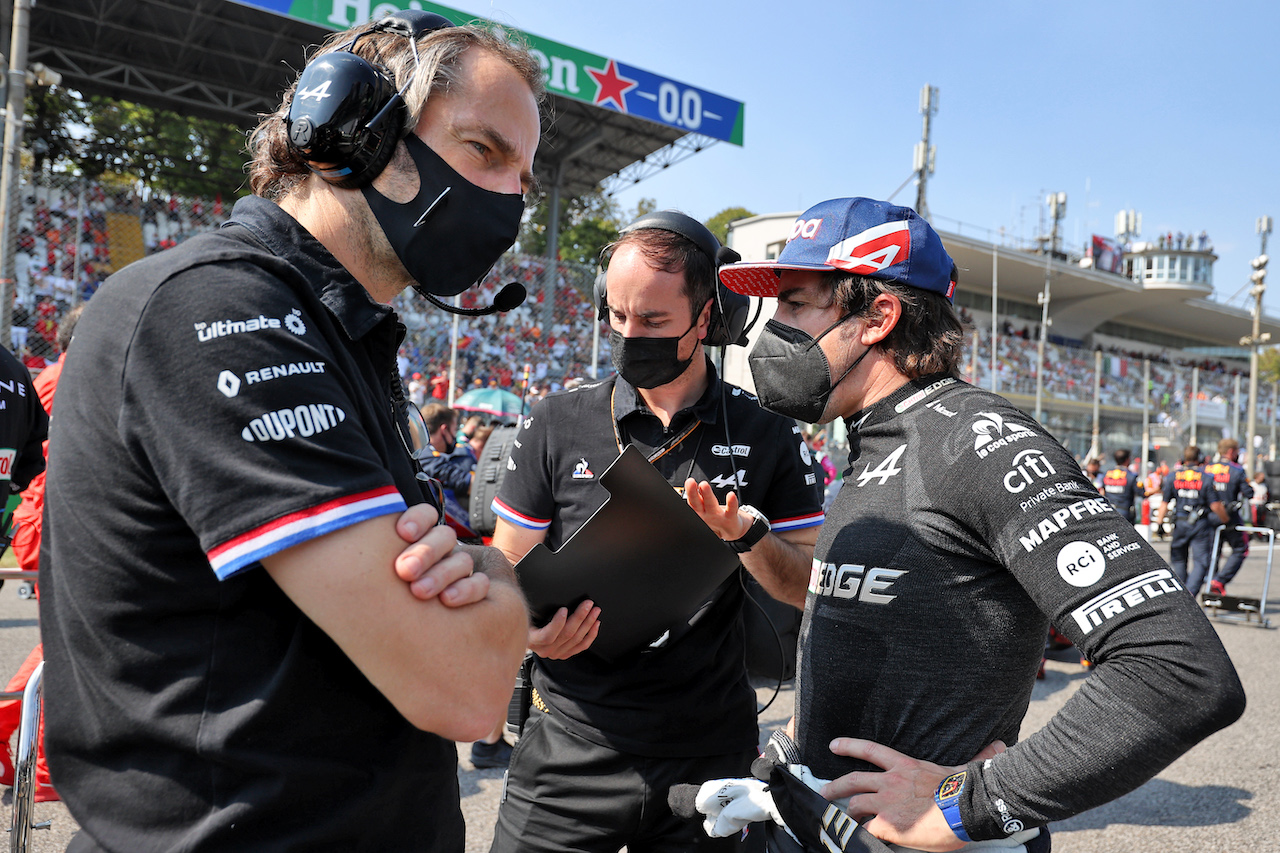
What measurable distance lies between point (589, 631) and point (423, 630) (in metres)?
0.91

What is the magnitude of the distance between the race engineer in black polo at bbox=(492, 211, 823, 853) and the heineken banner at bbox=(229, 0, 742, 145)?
1526cm

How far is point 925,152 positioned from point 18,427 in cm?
1970

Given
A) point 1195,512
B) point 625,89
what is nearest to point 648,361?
point 1195,512

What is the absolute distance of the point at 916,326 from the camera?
1.73 m

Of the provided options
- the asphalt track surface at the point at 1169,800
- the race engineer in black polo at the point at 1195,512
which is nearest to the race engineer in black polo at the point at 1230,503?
the race engineer in black polo at the point at 1195,512

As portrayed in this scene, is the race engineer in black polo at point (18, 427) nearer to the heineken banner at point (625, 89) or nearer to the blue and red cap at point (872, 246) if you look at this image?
the blue and red cap at point (872, 246)

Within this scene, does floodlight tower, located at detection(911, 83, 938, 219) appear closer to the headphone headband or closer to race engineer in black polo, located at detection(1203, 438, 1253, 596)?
race engineer in black polo, located at detection(1203, 438, 1253, 596)

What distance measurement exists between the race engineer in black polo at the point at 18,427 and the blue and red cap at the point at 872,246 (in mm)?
4185

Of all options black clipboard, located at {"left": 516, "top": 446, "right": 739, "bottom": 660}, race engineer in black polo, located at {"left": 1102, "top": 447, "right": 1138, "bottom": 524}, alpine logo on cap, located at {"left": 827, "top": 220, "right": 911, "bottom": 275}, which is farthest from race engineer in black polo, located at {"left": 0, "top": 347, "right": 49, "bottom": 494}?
race engineer in black polo, located at {"left": 1102, "top": 447, "right": 1138, "bottom": 524}

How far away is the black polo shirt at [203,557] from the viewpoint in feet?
3.01

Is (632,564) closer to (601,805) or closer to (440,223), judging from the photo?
(601,805)

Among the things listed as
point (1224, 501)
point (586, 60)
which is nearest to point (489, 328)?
point (586, 60)

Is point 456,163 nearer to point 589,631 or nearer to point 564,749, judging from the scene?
point 589,631

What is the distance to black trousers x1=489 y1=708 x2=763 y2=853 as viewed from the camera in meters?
2.03
